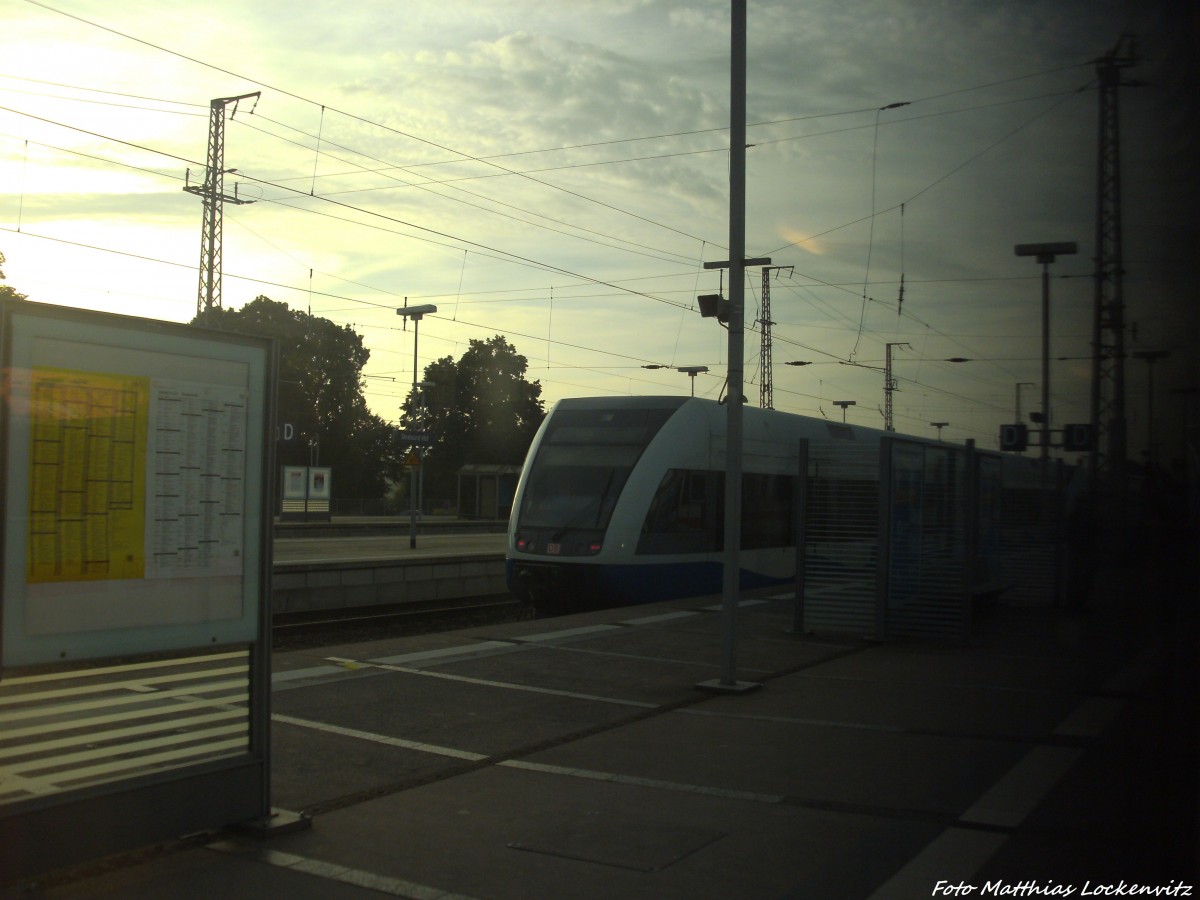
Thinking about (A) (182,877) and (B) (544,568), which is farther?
(B) (544,568)

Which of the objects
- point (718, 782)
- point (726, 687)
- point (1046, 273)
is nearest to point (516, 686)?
point (726, 687)

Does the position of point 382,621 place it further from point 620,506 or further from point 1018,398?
point 1018,398

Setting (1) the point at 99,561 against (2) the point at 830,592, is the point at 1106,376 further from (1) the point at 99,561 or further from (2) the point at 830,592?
(2) the point at 830,592

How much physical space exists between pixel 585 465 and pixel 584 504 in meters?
0.63

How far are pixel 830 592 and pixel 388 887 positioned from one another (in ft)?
29.9

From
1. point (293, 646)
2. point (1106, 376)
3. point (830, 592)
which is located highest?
point (1106, 376)

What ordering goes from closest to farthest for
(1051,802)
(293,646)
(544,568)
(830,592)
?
(1051,802) → (830,592) → (293,646) → (544,568)

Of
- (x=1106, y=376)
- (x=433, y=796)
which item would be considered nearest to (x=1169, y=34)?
(x=1106, y=376)

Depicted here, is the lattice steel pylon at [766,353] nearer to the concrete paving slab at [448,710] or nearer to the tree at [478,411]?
the concrete paving slab at [448,710]

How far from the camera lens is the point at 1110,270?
171 inches

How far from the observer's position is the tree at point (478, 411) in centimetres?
7319

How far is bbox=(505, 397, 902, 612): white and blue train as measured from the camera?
16094 millimetres

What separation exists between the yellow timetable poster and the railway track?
9.41 metres

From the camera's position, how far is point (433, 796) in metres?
6.01
